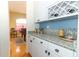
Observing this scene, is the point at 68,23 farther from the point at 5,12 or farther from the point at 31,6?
the point at 31,6

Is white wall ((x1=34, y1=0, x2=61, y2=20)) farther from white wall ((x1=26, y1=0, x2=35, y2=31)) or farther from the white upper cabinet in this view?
the white upper cabinet

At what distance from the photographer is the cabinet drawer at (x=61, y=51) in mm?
1146

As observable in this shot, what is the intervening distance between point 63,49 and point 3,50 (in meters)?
1.24

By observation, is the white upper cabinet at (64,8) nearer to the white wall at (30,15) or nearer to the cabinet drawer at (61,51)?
the cabinet drawer at (61,51)

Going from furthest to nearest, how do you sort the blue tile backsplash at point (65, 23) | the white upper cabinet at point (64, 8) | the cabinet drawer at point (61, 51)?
the blue tile backsplash at point (65, 23) < the white upper cabinet at point (64, 8) < the cabinet drawer at point (61, 51)

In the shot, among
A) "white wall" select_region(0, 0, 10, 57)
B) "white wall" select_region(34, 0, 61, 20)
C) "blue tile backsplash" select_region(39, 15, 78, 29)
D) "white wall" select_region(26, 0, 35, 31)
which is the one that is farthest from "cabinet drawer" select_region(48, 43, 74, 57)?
"white wall" select_region(26, 0, 35, 31)

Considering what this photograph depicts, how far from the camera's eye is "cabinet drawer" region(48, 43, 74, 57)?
45.1 inches

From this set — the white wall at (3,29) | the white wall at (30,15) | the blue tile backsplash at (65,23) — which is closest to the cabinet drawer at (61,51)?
the blue tile backsplash at (65,23)

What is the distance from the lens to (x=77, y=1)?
1.53 m

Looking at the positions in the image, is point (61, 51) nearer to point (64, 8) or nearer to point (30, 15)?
point (64, 8)

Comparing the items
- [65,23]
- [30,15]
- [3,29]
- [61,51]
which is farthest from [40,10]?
[61,51]

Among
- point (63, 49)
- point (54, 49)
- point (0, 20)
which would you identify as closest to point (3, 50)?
point (0, 20)

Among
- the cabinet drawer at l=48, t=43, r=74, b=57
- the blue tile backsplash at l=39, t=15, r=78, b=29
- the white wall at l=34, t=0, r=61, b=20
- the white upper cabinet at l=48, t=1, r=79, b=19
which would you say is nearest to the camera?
the cabinet drawer at l=48, t=43, r=74, b=57

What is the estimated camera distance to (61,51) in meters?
1.31
